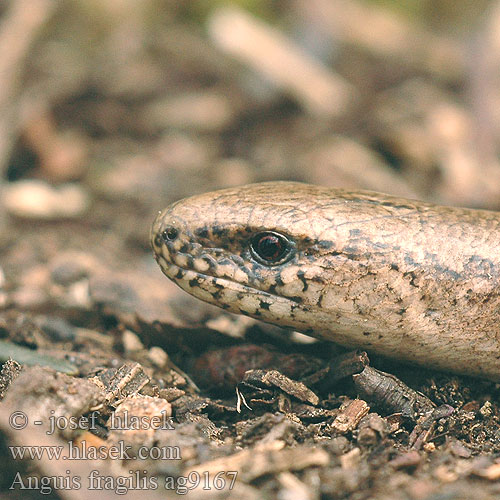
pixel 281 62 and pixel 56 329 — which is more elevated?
pixel 281 62

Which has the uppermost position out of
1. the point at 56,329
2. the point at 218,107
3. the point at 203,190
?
the point at 218,107

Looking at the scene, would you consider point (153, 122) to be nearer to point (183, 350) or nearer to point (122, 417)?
point (183, 350)

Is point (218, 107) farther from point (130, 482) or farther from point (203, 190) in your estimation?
point (130, 482)

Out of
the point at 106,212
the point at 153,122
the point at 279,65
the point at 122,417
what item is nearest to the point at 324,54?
the point at 279,65

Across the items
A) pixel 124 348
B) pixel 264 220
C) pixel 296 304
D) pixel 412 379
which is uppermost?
pixel 264 220

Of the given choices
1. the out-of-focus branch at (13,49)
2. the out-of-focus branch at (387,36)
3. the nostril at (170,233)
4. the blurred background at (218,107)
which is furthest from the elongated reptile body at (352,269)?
the out-of-focus branch at (387,36)

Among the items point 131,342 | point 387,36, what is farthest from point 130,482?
point 387,36

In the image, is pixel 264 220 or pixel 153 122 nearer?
pixel 264 220
